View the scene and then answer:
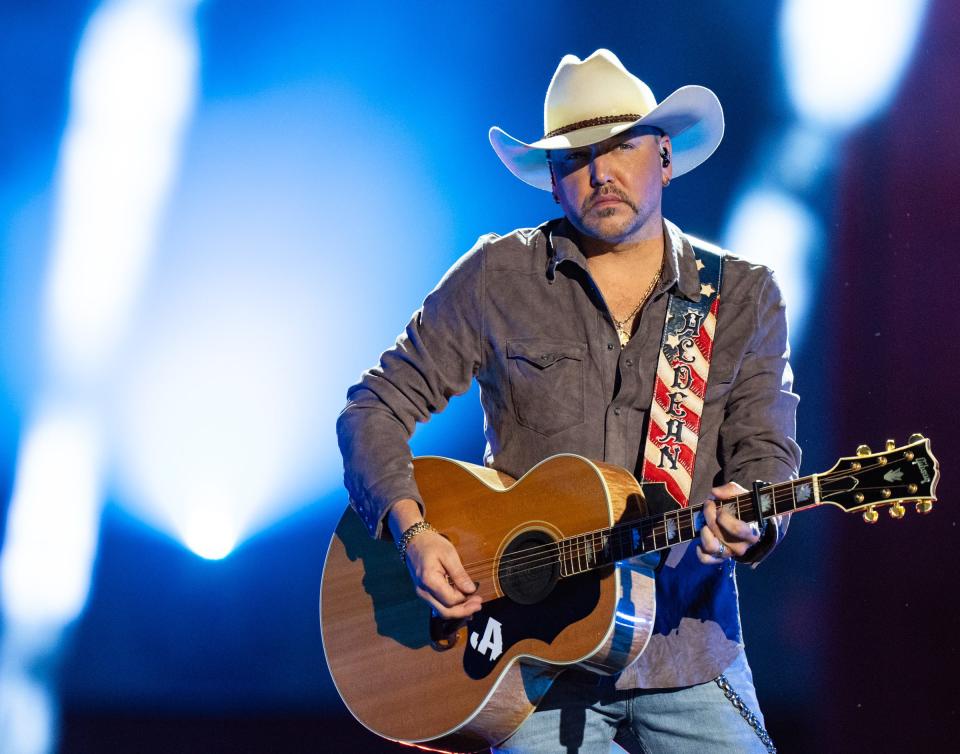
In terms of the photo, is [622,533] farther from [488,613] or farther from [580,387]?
[580,387]

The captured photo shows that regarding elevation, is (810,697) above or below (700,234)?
below

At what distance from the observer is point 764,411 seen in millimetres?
2875

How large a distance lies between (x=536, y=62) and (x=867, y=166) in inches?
73.0

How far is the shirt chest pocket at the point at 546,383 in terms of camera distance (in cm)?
301

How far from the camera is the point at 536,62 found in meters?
5.78

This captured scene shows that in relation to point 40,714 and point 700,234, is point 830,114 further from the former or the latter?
point 40,714

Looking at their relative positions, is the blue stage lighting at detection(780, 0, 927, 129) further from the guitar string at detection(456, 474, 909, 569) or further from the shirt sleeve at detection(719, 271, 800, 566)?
the guitar string at detection(456, 474, 909, 569)

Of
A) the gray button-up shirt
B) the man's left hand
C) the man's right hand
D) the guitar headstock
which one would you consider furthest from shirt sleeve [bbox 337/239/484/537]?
the guitar headstock

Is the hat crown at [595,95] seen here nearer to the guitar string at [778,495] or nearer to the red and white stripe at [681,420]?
the red and white stripe at [681,420]

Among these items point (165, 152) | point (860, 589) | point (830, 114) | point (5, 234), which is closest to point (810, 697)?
point (860, 589)

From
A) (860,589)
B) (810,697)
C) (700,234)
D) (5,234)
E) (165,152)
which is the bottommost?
(810,697)

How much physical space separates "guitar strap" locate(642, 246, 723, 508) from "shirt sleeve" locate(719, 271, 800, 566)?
10 cm

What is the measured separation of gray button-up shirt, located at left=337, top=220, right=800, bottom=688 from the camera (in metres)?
2.79

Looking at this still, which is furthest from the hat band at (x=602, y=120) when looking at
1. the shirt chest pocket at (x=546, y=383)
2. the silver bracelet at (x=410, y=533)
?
the silver bracelet at (x=410, y=533)
